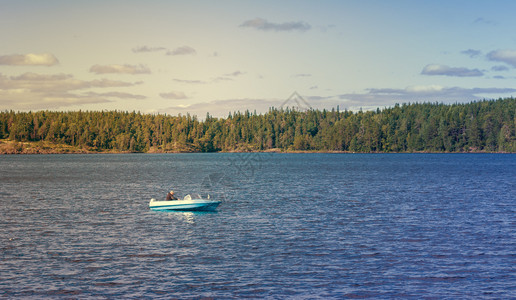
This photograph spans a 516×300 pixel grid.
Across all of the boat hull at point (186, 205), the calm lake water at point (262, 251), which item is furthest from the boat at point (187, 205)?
the calm lake water at point (262, 251)

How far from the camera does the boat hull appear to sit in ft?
188

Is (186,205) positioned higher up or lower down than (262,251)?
higher up

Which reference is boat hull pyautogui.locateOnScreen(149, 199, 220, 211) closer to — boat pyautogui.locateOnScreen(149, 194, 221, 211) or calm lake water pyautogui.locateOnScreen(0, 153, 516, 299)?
boat pyautogui.locateOnScreen(149, 194, 221, 211)

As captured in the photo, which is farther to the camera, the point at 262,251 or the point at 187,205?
the point at 187,205

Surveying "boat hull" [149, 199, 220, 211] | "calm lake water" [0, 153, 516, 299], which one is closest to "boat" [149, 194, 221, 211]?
"boat hull" [149, 199, 220, 211]

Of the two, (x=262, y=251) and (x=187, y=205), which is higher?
(x=187, y=205)

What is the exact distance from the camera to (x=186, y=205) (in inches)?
2256

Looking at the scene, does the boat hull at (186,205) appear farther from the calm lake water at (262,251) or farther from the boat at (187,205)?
the calm lake water at (262,251)

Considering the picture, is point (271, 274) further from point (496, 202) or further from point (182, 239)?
point (496, 202)

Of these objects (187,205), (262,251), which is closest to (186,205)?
(187,205)

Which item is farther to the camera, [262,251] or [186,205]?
[186,205]

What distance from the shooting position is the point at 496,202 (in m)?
68.3

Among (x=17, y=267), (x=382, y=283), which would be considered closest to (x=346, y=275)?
(x=382, y=283)

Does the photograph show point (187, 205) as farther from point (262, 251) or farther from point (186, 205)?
point (262, 251)
